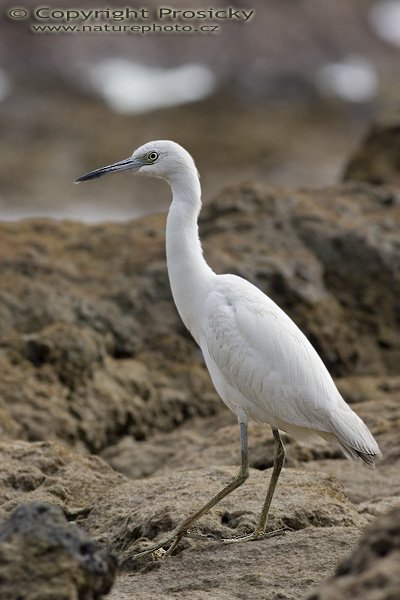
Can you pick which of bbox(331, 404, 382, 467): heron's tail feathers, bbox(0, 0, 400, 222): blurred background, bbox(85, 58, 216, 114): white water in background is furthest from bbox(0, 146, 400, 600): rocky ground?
bbox(85, 58, 216, 114): white water in background

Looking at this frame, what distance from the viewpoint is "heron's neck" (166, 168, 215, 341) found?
255 inches

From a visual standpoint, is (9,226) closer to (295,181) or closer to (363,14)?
(295,181)

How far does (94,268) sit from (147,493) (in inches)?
151

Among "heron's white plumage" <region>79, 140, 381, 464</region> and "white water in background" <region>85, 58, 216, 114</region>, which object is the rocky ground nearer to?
"heron's white plumage" <region>79, 140, 381, 464</region>

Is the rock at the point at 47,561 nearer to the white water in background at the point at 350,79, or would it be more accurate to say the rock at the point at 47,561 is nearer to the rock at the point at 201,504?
the rock at the point at 201,504

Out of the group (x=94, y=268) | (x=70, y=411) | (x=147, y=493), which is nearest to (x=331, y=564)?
(x=147, y=493)

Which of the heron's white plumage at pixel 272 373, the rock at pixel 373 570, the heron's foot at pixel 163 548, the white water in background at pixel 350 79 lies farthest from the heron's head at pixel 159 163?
the white water in background at pixel 350 79

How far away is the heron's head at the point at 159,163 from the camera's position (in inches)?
263

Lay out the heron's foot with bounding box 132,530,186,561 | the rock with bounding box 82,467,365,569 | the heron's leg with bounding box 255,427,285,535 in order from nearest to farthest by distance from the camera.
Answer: the heron's foot with bounding box 132,530,186,561
the heron's leg with bounding box 255,427,285,535
the rock with bounding box 82,467,365,569

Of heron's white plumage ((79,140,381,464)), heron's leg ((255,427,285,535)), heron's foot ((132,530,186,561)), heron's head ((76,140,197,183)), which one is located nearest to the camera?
heron's foot ((132,530,186,561))

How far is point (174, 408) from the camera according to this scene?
8.72 meters

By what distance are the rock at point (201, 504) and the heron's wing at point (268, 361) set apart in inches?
16.0

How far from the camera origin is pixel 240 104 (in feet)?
120

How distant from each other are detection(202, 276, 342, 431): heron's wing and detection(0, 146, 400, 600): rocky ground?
1.57 ft
